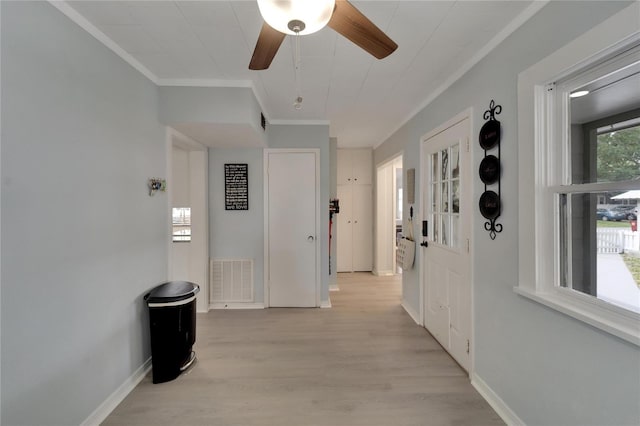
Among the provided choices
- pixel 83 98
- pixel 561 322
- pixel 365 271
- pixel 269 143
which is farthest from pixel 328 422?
pixel 365 271

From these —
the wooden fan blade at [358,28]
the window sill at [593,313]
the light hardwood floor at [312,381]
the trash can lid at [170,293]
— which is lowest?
the light hardwood floor at [312,381]

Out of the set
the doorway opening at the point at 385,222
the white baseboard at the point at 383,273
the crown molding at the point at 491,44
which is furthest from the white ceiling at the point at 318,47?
the white baseboard at the point at 383,273

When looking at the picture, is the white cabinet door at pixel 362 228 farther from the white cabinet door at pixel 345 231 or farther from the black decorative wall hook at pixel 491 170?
the black decorative wall hook at pixel 491 170

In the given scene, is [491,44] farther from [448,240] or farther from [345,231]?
[345,231]

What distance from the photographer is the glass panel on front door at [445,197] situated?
2291 mm

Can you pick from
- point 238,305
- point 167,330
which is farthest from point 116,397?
point 238,305

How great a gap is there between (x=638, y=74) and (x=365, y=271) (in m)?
4.61

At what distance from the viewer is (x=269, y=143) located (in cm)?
346

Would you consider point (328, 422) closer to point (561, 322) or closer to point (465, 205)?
point (561, 322)

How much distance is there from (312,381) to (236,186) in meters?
2.37

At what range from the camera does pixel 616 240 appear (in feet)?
3.88

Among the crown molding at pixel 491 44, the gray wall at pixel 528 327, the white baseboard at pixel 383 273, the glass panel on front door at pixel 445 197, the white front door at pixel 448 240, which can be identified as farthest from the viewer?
the white baseboard at pixel 383 273

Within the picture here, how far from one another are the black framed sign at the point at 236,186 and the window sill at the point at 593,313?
2.95 m

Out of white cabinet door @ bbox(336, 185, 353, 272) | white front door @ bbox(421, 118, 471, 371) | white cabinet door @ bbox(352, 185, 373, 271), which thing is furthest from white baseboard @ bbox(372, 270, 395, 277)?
white front door @ bbox(421, 118, 471, 371)
